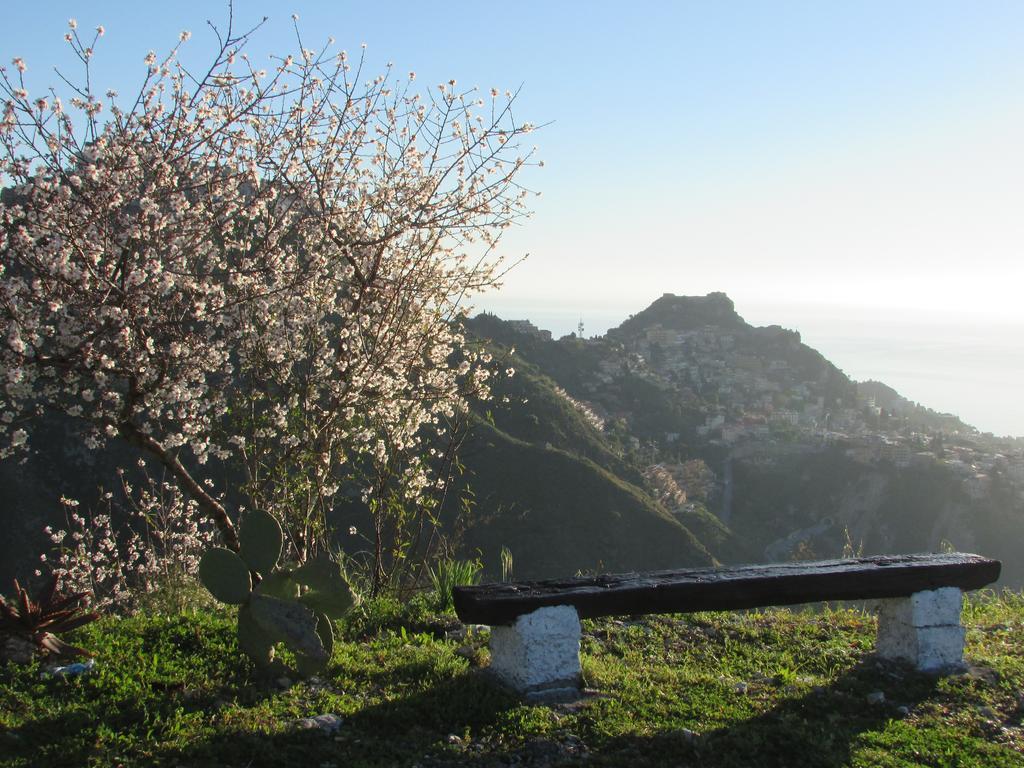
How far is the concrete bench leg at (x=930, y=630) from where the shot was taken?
508cm

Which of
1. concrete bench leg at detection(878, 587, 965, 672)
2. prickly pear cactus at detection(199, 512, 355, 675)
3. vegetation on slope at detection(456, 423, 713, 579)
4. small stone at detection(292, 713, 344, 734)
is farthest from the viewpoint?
vegetation on slope at detection(456, 423, 713, 579)

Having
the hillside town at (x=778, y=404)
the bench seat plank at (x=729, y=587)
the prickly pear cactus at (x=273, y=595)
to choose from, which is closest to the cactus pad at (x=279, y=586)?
the prickly pear cactus at (x=273, y=595)

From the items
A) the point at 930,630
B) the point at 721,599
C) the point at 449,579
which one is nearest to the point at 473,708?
the point at 721,599

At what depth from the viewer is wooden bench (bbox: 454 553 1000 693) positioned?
169 inches

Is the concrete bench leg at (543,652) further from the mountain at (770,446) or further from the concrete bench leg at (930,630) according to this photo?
the mountain at (770,446)

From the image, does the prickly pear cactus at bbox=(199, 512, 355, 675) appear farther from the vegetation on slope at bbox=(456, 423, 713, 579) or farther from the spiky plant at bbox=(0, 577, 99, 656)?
the vegetation on slope at bbox=(456, 423, 713, 579)

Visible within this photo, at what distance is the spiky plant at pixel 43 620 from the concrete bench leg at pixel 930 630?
459 cm

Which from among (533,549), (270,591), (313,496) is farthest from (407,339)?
(533,549)

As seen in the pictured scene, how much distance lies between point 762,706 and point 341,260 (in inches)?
153

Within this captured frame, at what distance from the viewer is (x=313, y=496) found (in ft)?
20.6

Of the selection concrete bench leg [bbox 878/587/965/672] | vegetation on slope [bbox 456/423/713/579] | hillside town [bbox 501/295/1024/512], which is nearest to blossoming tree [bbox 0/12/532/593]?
concrete bench leg [bbox 878/587/965/672]

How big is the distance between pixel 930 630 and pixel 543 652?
2499 millimetres

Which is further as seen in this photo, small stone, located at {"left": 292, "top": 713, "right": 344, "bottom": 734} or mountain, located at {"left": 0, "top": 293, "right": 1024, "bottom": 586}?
mountain, located at {"left": 0, "top": 293, "right": 1024, "bottom": 586}

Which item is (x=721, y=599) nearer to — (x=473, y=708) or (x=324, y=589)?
(x=473, y=708)
